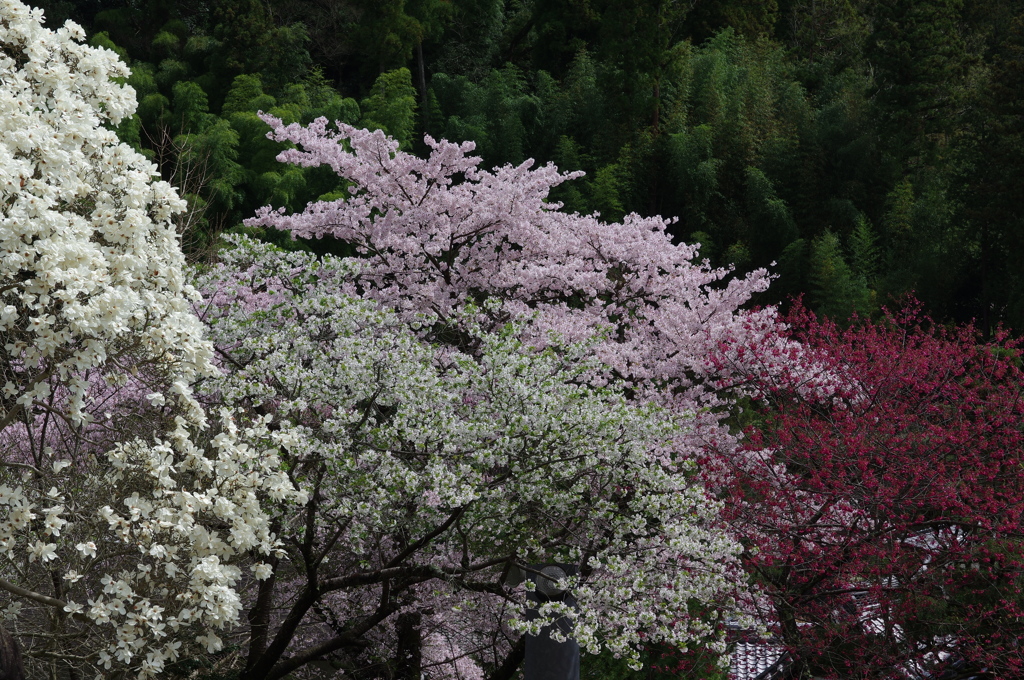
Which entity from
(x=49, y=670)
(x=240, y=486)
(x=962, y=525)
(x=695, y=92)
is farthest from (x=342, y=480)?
(x=695, y=92)

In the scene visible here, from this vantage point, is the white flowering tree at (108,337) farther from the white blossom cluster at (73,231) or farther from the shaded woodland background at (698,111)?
the shaded woodland background at (698,111)

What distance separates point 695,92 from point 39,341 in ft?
58.9

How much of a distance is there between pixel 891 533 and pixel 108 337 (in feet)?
16.3

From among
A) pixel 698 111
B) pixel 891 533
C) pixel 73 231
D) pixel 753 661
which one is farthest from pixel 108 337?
pixel 698 111

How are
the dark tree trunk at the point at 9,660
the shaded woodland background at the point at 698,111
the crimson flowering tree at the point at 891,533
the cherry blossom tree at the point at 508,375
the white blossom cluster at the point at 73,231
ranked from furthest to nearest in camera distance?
the shaded woodland background at the point at 698,111
the crimson flowering tree at the point at 891,533
the cherry blossom tree at the point at 508,375
the dark tree trunk at the point at 9,660
the white blossom cluster at the point at 73,231

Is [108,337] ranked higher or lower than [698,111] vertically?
lower

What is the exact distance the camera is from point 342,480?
4.84 meters

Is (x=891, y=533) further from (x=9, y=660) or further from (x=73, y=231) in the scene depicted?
(x=73, y=231)

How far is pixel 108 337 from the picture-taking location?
11.4 feet

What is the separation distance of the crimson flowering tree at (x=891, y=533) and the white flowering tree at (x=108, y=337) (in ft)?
11.1

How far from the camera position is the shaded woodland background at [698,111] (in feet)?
48.5

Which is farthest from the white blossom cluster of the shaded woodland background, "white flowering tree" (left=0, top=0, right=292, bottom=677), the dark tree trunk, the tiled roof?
the shaded woodland background

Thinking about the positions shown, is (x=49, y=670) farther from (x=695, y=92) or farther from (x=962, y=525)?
(x=695, y=92)

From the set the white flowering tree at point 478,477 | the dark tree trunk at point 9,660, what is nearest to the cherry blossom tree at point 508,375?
the white flowering tree at point 478,477
